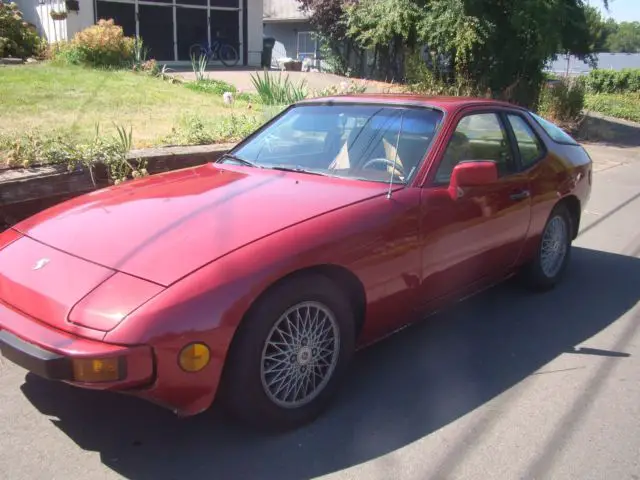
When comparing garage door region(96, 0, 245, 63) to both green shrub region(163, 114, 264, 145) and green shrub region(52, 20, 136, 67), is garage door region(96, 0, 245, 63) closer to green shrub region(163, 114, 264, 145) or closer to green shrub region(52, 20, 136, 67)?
green shrub region(52, 20, 136, 67)

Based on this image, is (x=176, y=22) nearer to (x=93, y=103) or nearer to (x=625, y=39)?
(x=93, y=103)

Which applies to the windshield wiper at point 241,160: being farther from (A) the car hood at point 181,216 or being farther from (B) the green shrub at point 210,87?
(B) the green shrub at point 210,87

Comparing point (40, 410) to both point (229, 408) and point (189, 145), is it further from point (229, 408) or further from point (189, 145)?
point (189, 145)

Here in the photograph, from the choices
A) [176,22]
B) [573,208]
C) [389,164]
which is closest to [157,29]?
[176,22]

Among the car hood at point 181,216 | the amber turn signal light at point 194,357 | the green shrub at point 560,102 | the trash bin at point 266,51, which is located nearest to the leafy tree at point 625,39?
the trash bin at point 266,51

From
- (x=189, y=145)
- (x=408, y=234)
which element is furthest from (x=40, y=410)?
(x=189, y=145)

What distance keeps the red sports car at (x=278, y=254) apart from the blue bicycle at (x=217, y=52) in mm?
18351

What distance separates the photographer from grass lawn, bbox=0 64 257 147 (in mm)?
8242

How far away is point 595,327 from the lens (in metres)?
4.41

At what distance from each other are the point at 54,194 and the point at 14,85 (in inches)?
267

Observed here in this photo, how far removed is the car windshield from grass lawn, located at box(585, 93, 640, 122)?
20219 millimetres

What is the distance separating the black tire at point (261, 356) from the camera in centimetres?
269

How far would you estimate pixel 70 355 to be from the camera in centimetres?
241

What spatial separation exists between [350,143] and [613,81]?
105 feet
